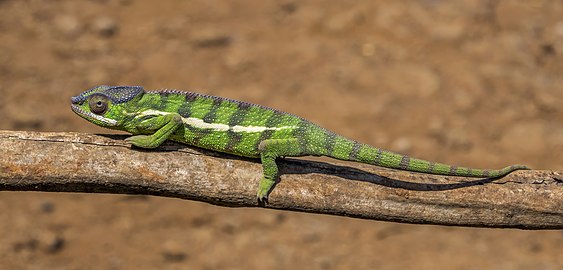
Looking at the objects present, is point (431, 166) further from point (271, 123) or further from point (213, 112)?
point (213, 112)

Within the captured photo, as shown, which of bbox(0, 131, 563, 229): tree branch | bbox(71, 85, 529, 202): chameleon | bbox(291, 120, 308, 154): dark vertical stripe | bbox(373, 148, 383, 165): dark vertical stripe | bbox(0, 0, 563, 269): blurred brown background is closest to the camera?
bbox(0, 131, 563, 229): tree branch

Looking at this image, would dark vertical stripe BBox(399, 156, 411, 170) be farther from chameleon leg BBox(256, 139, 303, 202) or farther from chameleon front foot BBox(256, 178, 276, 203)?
chameleon front foot BBox(256, 178, 276, 203)

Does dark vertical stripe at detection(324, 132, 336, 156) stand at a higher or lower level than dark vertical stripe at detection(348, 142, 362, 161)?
higher

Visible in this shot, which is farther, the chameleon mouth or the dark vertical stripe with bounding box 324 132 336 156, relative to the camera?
the chameleon mouth

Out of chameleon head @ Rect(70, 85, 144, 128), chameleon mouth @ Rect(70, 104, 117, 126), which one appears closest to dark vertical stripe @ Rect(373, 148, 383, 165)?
chameleon head @ Rect(70, 85, 144, 128)

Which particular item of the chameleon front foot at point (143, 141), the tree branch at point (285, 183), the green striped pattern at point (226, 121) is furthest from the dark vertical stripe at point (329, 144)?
the chameleon front foot at point (143, 141)

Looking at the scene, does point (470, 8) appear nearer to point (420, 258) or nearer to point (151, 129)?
point (420, 258)

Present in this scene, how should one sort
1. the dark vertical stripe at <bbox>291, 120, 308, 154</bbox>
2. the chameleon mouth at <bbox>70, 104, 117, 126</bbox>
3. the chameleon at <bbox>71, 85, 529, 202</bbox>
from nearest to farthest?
the chameleon at <bbox>71, 85, 529, 202</bbox> → the dark vertical stripe at <bbox>291, 120, 308, 154</bbox> → the chameleon mouth at <bbox>70, 104, 117, 126</bbox>

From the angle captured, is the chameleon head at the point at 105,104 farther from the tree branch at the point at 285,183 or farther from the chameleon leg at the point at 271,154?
the chameleon leg at the point at 271,154
